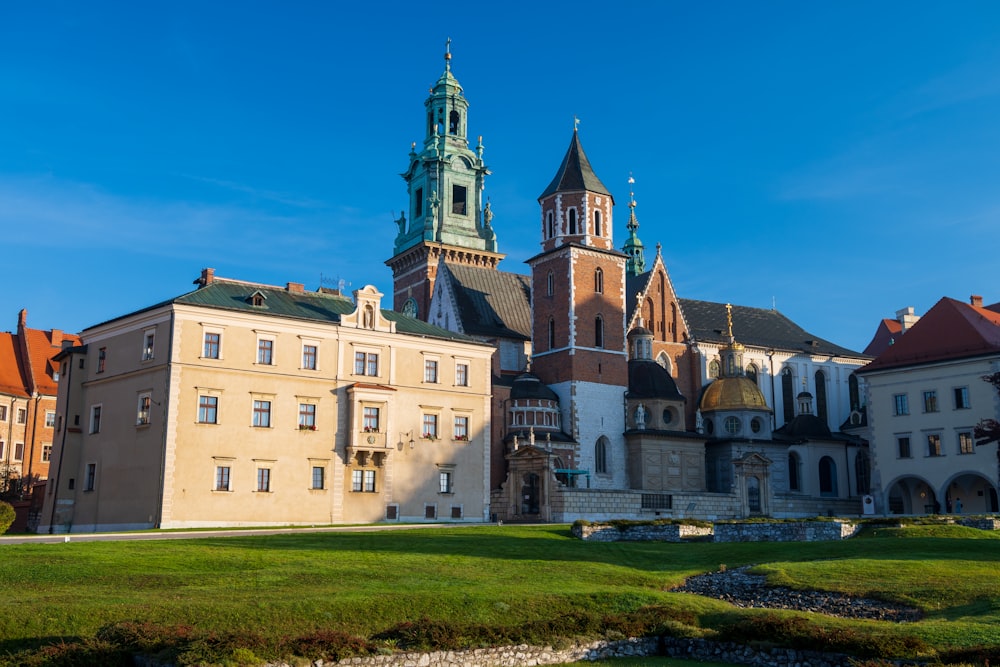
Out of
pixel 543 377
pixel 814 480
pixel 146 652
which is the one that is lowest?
pixel 146 652

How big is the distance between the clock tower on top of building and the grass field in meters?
52.7

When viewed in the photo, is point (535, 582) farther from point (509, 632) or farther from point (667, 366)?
point (667, 366)

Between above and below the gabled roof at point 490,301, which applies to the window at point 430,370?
below

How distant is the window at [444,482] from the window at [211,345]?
44.8ft

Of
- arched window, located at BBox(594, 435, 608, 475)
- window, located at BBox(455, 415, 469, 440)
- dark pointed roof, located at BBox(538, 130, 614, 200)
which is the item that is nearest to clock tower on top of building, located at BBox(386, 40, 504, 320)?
dark pointed roof, located at BBox(538, 130, 614, 200)

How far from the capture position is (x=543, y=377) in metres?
72.8

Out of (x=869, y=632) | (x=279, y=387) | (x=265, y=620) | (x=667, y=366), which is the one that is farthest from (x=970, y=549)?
(x=667, y=366)

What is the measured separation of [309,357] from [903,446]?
4063 centimetres

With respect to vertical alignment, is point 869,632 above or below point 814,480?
below

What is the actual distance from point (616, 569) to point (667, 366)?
51.9m

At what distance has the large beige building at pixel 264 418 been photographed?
1953 inches

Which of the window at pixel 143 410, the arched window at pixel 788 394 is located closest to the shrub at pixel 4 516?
the window at pixel 143 410

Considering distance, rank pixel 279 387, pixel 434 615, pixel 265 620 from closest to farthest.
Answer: pixel 265 620, pixel 434 615, pixel 279 387

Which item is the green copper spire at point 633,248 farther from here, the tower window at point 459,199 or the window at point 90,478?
the window at point 90,478
